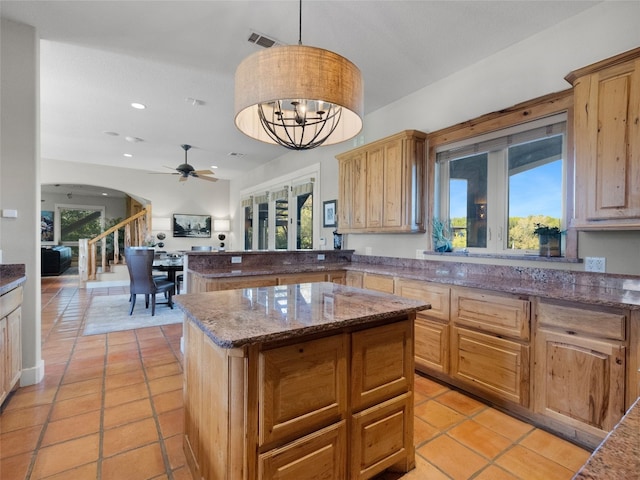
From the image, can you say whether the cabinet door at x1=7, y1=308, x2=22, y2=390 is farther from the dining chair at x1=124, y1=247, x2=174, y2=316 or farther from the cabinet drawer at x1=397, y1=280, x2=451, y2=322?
the cabinet drawer at x1=397, y1=280, x2=451, y2=322

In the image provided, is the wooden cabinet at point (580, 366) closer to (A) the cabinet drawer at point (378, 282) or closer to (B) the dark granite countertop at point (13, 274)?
(A) the cabinet drawer at point (378, 282)

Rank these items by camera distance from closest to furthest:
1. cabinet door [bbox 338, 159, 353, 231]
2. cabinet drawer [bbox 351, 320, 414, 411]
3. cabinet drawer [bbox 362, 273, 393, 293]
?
1. cabinet drawer [bbox 351, 320, 414, 411]
2. cabinet drawer [bbox 362, 273, 393, 293]
3. cabinet door [bbox 338, 159, 353, 231]

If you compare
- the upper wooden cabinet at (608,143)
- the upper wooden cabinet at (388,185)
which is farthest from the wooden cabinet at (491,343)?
the upper wooden cabinet at (388,185)

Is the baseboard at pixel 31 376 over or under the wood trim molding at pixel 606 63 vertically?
under

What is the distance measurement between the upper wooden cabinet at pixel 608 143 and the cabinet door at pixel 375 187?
5.78 feet

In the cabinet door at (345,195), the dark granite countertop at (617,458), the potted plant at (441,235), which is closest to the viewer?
the dark granite countertop at (617,458)

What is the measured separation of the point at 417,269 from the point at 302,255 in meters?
1.46

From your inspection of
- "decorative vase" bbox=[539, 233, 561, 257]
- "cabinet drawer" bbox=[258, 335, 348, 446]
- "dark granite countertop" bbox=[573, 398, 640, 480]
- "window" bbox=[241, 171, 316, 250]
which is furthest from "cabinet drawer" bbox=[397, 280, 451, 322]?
"window" bbox=[241, 171, 316, 250]

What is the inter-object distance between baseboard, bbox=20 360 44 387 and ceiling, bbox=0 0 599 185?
2.75 meters

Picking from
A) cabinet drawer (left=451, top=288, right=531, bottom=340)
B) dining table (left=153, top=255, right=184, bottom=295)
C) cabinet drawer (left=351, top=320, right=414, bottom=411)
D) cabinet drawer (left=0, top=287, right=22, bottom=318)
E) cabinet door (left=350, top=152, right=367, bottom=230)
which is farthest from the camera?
dining table (left=153, top=255, right=184, bottom=295)

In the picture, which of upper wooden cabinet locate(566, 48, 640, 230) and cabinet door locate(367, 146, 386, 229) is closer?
upper wooden cabinet locate(566, 48, 640, 230)

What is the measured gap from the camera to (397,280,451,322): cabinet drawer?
8.32ft

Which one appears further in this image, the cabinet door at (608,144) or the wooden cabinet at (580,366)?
the cabinet door at (608,144)

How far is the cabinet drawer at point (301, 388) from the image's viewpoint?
118 centimetres
